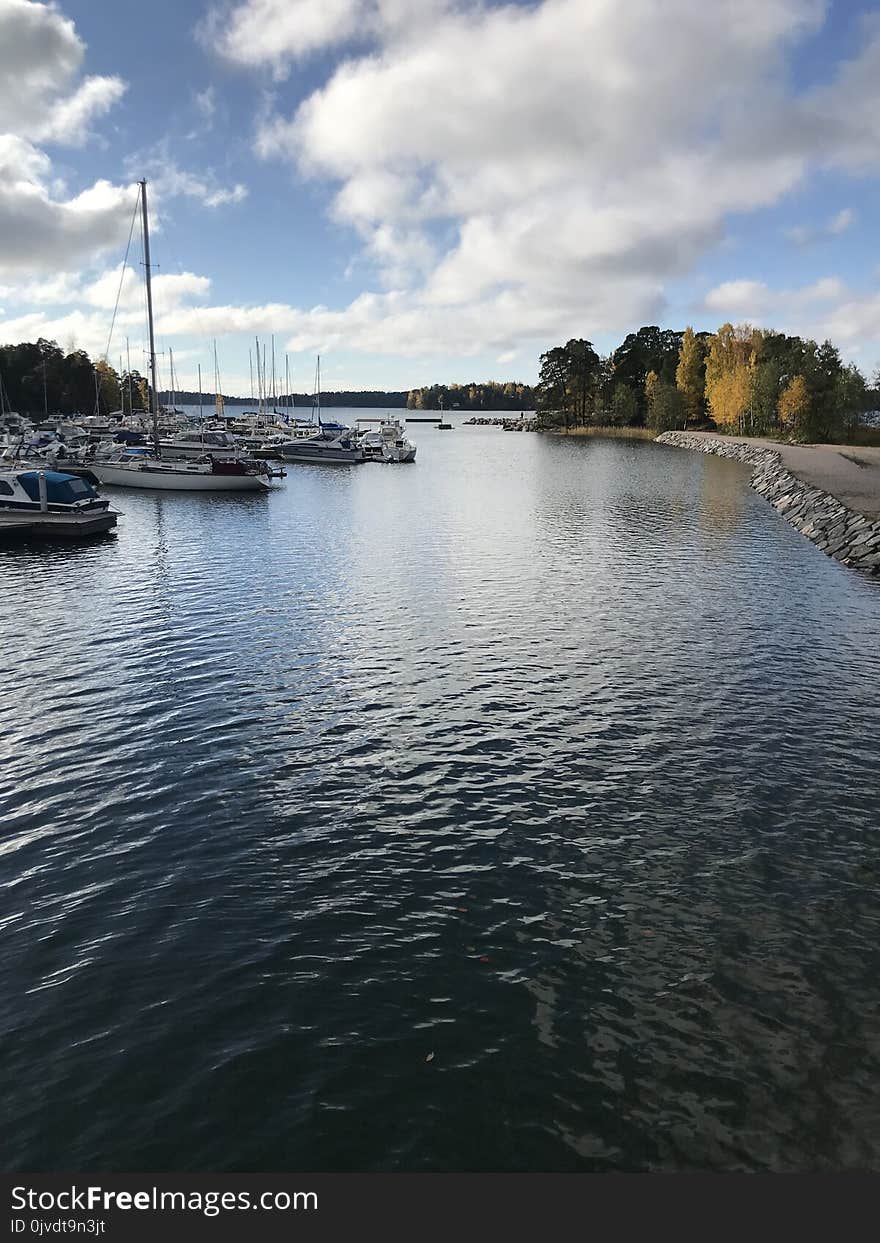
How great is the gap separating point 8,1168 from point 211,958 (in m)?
3.42

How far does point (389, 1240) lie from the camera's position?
23.0ft

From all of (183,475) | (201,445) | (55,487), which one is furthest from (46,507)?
(201,445)

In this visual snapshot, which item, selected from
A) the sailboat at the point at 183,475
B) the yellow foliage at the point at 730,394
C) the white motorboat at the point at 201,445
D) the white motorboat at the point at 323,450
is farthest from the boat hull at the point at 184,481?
the yellow foliage at the point at 730,394

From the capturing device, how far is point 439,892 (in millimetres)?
12484

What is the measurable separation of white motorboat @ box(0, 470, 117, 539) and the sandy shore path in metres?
48.1

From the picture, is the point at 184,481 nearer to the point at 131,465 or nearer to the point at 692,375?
the point at 131,465

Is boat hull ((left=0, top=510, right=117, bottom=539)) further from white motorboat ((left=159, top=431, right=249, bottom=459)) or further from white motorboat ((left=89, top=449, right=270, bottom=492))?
white motorboat ((left=159, top=431, right=249, bottom=459))

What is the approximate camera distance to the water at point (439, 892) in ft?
27.6

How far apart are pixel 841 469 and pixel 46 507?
72.7m

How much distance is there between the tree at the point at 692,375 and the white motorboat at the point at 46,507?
143 metres

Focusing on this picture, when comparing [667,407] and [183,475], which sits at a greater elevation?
[667,407]

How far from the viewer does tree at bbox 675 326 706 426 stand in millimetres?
161625

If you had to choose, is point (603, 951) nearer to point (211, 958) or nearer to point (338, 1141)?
point (338, 1141)

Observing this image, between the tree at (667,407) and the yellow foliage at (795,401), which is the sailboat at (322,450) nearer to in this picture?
the yellow foliage at (795,401)
